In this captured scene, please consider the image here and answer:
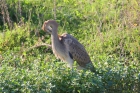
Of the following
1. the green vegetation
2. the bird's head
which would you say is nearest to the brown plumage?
the bird's head

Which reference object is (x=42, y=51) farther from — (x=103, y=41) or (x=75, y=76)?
(x=75, y=76)

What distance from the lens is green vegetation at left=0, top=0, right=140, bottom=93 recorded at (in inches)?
284

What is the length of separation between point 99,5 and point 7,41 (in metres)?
2.67

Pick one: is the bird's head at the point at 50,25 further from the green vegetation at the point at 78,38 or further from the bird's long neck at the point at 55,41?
the green vegetation at the point at 78,38

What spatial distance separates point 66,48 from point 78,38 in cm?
176

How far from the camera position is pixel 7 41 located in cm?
1055

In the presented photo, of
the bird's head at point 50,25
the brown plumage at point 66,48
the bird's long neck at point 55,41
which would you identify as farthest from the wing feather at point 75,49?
the bird's head at point 50,25

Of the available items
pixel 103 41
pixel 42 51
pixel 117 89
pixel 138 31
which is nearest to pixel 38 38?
pixel 42 51

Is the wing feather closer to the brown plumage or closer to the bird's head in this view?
the brown plumage

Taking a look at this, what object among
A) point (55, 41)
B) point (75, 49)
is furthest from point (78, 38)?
point (55, 41)

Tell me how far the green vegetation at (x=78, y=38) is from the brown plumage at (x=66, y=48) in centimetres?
23

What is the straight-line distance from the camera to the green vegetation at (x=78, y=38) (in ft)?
23.7

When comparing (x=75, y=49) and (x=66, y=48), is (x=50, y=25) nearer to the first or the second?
(x=66, y=48)

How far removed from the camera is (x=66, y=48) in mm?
9477
